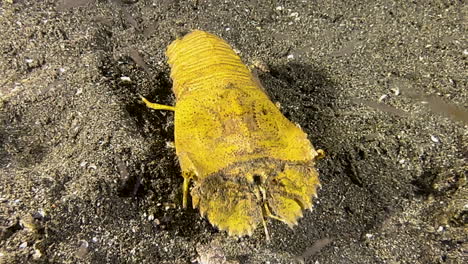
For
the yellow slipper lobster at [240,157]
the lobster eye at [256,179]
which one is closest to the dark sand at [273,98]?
the yellow slipper lobster at [240,157]

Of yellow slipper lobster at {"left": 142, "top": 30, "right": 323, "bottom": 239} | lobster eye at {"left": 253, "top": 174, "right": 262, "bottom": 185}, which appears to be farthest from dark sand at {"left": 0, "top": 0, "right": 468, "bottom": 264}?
lobster eye at {"left": 253, "top": 174, "right": 262, "bottom": 185}

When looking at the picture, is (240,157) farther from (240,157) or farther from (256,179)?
(256,179)

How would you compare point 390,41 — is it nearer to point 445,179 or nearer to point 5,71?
point 445,179

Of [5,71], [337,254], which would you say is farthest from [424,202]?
[5,71]

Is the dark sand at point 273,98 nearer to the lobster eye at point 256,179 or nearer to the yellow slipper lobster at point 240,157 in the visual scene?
the yellow slipper lobster at point 240,157

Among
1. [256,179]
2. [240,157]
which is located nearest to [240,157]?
[240,157]
